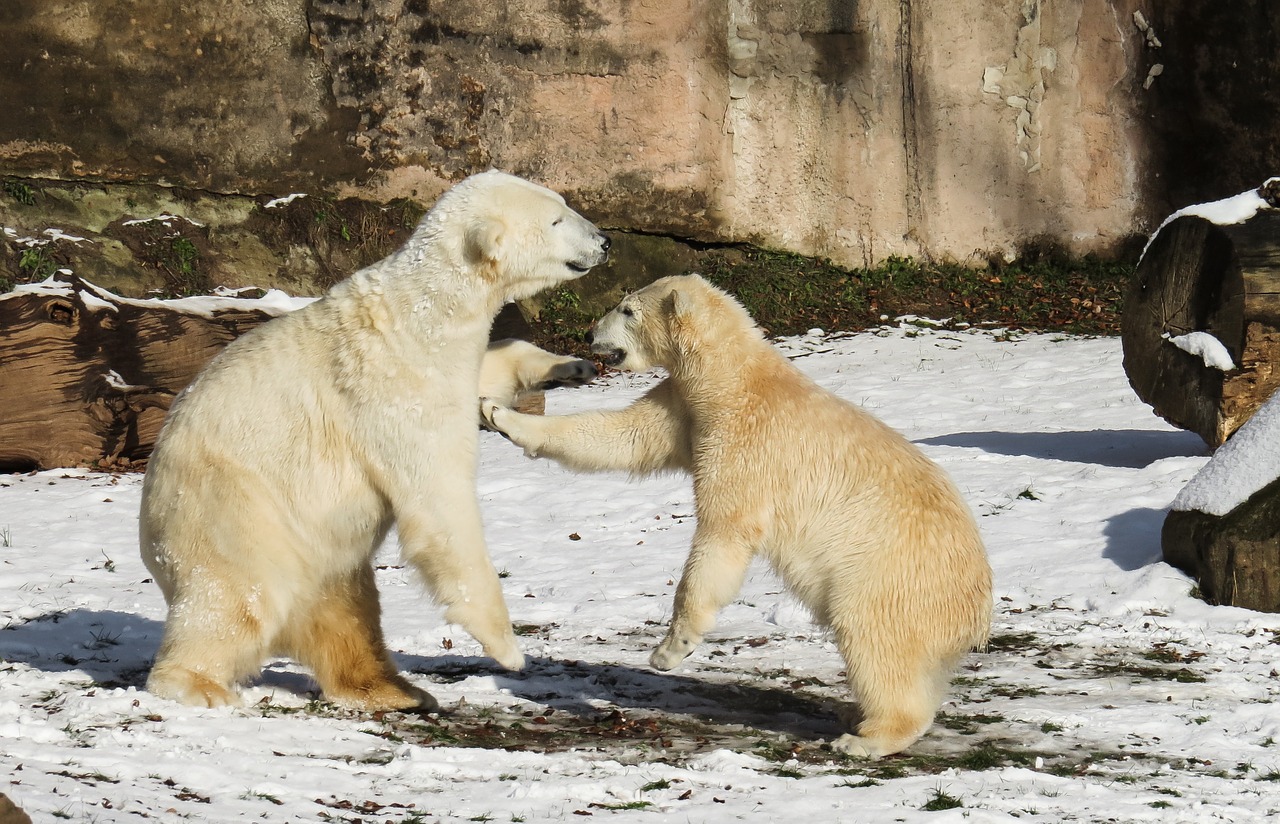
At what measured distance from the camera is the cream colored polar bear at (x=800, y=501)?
442 centimetres

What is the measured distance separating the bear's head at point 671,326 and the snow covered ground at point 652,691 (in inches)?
50.6

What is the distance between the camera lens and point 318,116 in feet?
41.9

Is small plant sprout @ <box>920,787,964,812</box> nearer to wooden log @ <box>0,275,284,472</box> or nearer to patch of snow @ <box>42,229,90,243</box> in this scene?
wooden log @ <box>0,275,284,472</box>

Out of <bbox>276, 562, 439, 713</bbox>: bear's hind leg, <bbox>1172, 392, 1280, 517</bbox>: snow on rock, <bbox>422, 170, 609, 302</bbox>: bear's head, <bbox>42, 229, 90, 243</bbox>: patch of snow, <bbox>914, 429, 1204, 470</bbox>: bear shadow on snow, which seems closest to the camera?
<bbox>422, 170, 609, 302</bbox>: bear's head

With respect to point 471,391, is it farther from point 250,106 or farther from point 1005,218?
point 1005,218

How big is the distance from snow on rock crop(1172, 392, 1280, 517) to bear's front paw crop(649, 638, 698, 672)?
2.82 metres

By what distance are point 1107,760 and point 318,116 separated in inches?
407

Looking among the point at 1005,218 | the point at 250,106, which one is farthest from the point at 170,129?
the point at 1005,218

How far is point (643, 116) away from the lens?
13.6 meters

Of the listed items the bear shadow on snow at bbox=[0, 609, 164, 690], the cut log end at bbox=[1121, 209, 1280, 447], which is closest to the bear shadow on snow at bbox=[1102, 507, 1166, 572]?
the cut log end at bbox=[1121, 209, 1280, 447]

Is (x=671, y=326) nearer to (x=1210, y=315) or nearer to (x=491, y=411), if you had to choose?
(x=491, y=411)

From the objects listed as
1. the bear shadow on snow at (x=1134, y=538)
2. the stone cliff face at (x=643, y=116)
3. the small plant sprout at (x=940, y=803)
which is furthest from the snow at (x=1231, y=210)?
the stone cliff face at (x=643, y=116)

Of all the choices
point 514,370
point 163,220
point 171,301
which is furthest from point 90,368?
point 514,370

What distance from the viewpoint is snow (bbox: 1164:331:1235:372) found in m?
7.48
